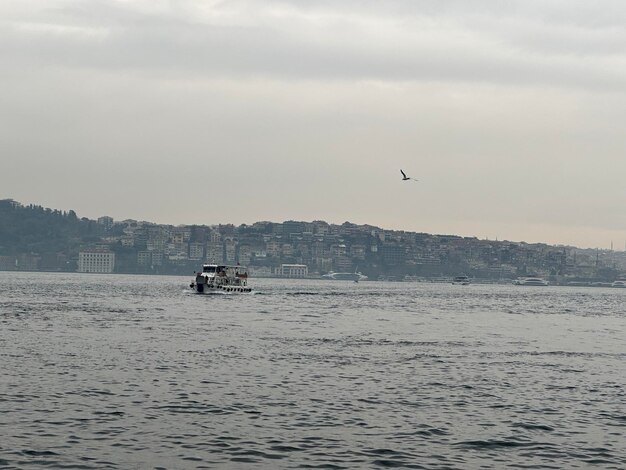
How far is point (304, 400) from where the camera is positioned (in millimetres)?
34500

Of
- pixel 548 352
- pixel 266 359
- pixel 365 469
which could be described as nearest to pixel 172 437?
pixel 365 469

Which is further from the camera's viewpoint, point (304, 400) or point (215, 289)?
point (215, 289)

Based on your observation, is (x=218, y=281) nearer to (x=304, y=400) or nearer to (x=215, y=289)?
(x=215, y=289)

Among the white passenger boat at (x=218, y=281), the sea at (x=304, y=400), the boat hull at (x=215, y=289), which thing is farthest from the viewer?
the boat hull at (x=215, y=289)

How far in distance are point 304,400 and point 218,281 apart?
345ft

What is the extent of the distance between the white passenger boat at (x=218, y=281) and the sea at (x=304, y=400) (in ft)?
231

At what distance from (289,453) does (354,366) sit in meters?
19.7

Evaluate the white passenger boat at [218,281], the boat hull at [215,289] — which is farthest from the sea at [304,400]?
the boat hull at [215,289]

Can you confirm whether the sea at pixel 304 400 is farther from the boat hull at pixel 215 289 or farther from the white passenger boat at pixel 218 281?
the boat hull at pixel 215 289

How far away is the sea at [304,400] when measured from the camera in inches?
1016

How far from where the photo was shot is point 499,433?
29078 millimetres

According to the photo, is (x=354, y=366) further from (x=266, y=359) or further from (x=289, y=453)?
(x=289, y=453)

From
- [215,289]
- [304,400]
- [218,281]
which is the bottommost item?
[304,400]

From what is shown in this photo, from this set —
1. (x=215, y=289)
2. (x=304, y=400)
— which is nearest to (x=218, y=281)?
(x=215, y=289)
